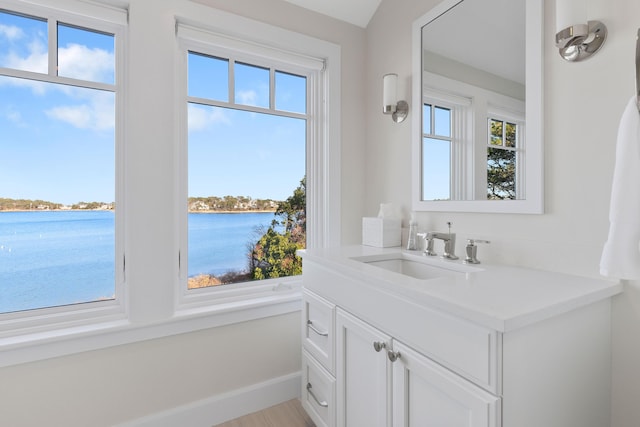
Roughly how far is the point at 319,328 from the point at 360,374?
0.33 meters

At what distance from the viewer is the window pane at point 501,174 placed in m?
1.19

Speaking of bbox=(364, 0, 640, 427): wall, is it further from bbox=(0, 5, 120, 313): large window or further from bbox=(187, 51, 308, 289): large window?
bbox=(0, 5, 120, 313): large window

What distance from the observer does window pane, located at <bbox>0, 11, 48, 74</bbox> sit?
1300mm

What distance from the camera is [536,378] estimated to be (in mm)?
732

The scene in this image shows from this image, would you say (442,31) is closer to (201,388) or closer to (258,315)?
(258,315)

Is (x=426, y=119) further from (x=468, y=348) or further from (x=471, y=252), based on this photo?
(x=468, y=348)

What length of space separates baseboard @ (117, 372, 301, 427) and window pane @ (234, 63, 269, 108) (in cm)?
160

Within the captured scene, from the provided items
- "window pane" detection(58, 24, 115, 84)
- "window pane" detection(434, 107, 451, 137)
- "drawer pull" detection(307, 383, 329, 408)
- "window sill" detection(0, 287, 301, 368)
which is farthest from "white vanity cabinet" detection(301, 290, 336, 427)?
"window pane" detection(58, 24, 115, 84)

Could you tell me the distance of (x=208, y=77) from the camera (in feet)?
5.55

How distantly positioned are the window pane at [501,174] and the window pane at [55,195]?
5.56 feet

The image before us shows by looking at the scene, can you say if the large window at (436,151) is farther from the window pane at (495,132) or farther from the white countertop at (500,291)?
the white countertop at (500,291)

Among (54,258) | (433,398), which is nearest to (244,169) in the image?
(54,258)

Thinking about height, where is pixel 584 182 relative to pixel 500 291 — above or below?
above

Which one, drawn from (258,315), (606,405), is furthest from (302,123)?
(606,405)
